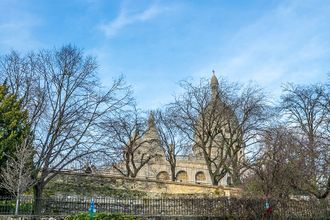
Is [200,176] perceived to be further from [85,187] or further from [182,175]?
[85,187]

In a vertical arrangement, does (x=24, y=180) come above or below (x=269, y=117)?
below

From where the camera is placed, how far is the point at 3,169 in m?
21.3

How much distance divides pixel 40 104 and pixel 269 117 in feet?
67.4

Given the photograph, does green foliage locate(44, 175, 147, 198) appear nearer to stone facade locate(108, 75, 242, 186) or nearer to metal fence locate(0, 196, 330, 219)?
stone facade locate(108, 75, 242, 186)

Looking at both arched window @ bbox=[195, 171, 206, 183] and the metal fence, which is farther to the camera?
arched window @ bbox=[195, 171, 206, 183]

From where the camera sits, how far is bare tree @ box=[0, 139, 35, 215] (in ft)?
65.7

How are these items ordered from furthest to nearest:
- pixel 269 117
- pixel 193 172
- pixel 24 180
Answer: pixel 193 172 < pixel 269 117 < pixel 24 180

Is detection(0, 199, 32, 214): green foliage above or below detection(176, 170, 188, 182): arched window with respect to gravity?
below

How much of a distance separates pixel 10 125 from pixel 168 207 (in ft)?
33.2

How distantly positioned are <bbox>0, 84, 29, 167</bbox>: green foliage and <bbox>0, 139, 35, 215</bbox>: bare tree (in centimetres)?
50

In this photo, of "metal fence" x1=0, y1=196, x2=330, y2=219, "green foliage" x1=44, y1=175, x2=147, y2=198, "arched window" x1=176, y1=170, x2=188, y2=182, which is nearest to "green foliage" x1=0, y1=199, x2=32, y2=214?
"metal fence" x1=0, y1=196, x2=330, y2=219

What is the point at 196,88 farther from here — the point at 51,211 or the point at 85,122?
the point at 51,211

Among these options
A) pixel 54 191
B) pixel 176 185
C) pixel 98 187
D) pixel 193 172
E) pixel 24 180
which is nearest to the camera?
pixel 24 180

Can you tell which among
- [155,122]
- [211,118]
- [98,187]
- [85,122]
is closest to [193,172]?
[155,122]
